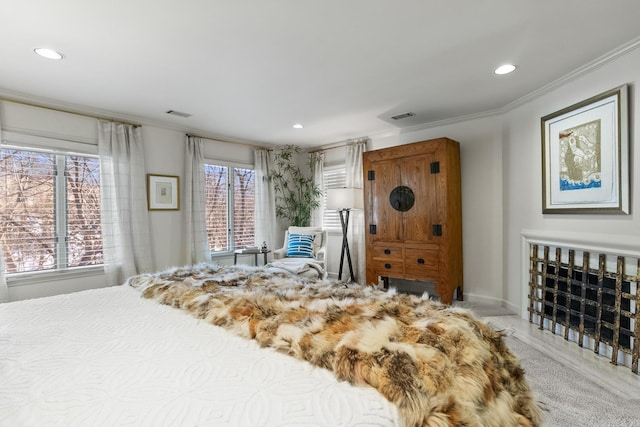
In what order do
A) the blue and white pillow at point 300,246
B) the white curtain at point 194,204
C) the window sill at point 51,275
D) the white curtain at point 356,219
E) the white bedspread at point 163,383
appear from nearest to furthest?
the white bedspread at point 163,383 → the window sill at point 51,275 → the white curtain at point 194,204 → the blue and white pillow at point 300,246 → the white curtain at point 356,219

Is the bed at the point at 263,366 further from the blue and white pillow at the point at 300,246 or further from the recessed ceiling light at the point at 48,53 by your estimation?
the blue and white pillow at the point at 300,246

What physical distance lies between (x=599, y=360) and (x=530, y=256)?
1117 millimetres

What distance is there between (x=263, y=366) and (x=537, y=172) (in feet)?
11.6

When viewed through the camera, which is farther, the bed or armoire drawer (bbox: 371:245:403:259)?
armoire drawer (bbox: 371:245:403:259)

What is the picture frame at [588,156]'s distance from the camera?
244 centimetres

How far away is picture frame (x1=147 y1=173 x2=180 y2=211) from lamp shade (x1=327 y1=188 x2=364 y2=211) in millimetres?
2207

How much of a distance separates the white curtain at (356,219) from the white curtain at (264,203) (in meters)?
1.37

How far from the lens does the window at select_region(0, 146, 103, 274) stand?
321 cm

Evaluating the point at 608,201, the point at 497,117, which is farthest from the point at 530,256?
the point at 497,117

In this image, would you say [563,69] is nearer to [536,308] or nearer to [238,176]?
[536,308]

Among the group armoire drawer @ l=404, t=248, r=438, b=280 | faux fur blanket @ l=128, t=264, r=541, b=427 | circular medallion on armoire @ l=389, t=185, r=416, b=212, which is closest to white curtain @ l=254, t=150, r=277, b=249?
circular medallion on armoire @ l=389, t=185, r=416, b=212

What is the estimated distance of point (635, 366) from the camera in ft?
7.33

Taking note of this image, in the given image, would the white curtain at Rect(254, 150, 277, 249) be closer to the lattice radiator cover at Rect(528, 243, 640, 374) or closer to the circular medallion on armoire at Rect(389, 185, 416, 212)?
the circular medallion on armoire at Rect(389, 185, 416, 212)

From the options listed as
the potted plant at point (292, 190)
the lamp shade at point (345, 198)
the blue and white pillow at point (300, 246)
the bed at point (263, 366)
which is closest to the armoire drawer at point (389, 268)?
the lamp shade at point (345, 198)
